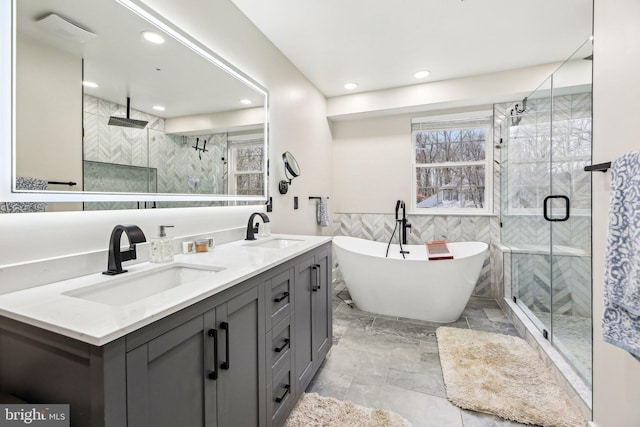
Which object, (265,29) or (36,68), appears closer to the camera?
(36,68)

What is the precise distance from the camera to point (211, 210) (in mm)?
Result: 1902

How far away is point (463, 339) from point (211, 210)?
2244mm

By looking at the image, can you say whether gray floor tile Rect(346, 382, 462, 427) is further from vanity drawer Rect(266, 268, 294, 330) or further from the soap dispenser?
the soap dispenser

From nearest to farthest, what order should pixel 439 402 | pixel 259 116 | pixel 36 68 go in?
pixel 36 68, pixel 439 402, pixel 259 116

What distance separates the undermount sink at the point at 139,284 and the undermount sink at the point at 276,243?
67cm

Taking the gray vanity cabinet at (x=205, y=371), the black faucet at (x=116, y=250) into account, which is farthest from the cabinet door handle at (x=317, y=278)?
the black faucet at (x=116, y=250)

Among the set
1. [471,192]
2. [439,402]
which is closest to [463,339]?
[439,402]

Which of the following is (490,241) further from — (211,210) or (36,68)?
(36,68)

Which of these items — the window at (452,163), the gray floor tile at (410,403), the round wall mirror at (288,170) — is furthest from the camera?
the window at (452,163)

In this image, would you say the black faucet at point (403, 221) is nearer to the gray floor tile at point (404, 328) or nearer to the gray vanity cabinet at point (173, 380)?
the gray floor tile at point (404, 328)

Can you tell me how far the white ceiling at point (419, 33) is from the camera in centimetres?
210

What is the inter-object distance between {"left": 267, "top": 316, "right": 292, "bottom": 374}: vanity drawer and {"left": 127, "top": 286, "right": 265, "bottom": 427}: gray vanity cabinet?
0.10 m

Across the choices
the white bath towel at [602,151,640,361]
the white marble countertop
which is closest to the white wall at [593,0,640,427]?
the white bath towel at [602,151,640,361]

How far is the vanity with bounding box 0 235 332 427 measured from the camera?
68cm
